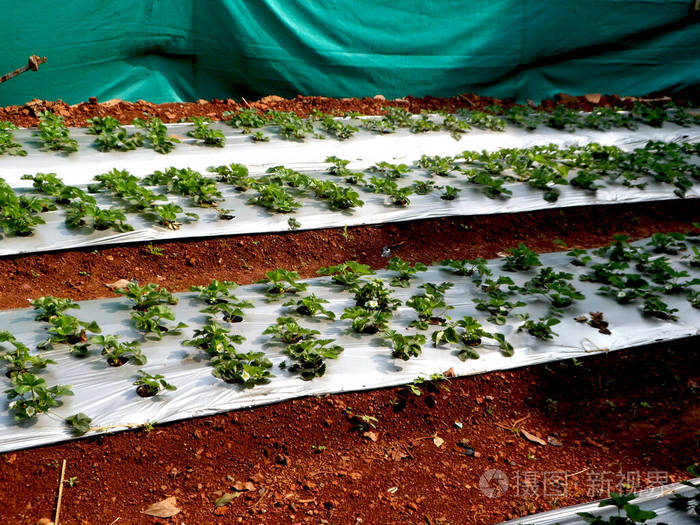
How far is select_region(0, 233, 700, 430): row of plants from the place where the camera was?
297 centimetres

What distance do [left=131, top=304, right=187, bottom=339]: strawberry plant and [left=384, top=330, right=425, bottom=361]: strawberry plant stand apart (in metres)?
1.14

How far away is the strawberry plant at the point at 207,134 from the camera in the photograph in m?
5.77

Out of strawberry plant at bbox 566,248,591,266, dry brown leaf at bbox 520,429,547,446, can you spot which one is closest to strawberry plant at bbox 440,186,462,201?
strawberry plant at bbox 566,248,591,266

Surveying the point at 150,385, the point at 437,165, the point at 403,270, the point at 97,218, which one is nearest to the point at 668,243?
the point at 437,165

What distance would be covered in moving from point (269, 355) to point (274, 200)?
1891mm

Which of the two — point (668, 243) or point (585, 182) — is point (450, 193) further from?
point (668, 243)

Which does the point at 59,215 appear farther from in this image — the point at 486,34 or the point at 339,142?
the point at 486,34

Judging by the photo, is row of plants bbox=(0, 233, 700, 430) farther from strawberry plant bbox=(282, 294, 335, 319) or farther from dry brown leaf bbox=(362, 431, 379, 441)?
dry brown leaf bbox=(362, 431, 379, 441)

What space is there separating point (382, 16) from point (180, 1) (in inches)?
98.9

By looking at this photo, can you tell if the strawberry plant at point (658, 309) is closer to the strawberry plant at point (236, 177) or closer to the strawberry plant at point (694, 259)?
the strawberry plant at point (694, 259)

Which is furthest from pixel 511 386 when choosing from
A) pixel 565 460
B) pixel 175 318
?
pixel 175 318

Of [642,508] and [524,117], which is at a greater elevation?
[524,117]

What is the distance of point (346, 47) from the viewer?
765 centimetres

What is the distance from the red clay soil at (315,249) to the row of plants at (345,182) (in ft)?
0.74
